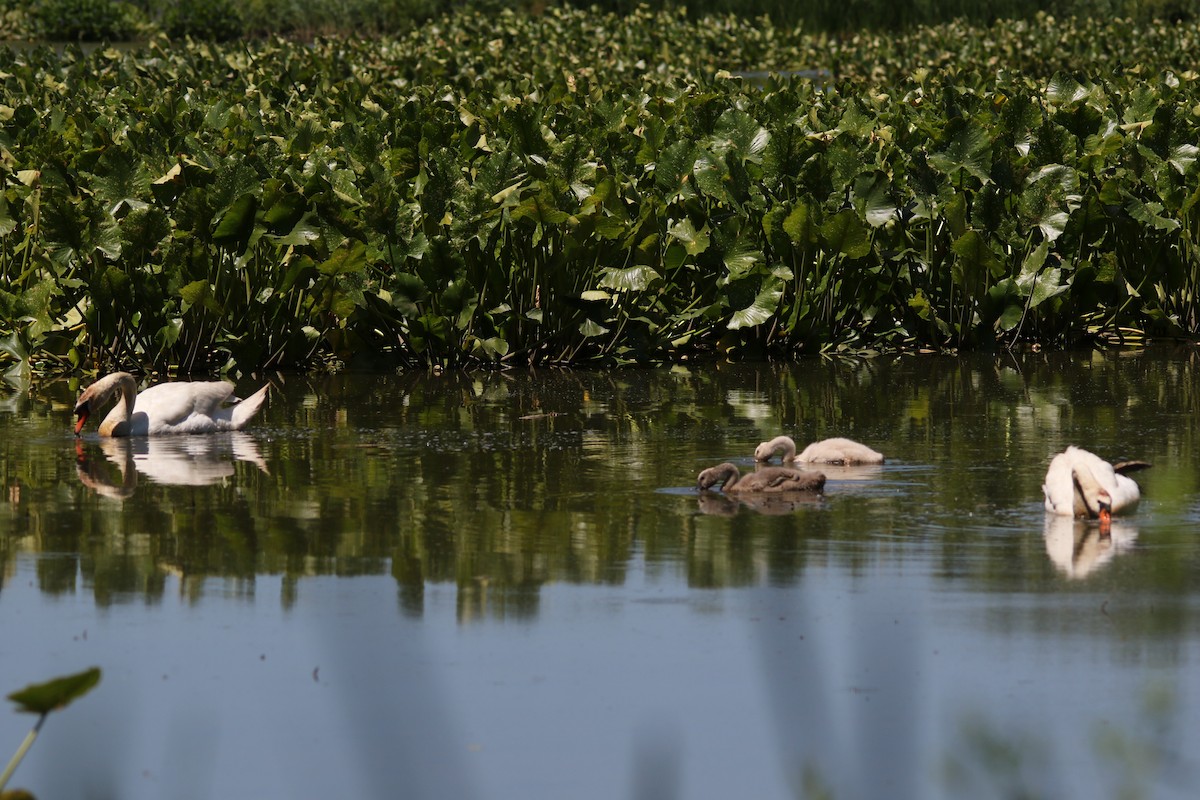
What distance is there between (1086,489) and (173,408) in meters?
4.45

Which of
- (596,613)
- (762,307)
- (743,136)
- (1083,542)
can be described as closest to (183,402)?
(762,307)

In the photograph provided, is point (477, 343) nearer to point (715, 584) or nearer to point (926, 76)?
point (715, 584)

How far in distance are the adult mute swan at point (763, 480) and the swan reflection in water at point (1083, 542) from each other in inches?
37.0

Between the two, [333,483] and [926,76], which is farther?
[926,76]

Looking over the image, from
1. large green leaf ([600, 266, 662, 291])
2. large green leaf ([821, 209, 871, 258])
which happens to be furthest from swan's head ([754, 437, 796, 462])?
large green leaf ([821, 209, 871, 258])

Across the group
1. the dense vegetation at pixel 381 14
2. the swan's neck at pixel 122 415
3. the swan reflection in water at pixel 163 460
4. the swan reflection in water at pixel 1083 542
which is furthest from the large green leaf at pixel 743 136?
the dense vegetation at pixel 381 14

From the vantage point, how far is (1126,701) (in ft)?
16.8

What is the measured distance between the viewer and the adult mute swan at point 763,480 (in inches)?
310

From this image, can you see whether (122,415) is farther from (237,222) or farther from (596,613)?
(596,613)

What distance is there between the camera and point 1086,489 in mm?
7230

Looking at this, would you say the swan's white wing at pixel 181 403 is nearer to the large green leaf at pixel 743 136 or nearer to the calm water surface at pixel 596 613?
the calm water surface at pixel 596 613

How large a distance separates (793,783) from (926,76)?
14.5 m

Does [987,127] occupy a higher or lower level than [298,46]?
lower

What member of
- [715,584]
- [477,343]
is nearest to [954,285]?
[477,343]
